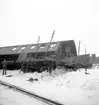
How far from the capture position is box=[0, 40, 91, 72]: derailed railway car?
17047 millimetres

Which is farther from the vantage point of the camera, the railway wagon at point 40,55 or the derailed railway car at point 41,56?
the railway wagon at point 40,55

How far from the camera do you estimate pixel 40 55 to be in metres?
22.3

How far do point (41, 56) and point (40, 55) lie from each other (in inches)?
26.9

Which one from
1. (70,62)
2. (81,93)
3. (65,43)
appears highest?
(65,43)

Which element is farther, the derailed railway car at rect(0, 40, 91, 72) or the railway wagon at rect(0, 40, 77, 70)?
the railway wagon at rect(0, 40, 77, 70)

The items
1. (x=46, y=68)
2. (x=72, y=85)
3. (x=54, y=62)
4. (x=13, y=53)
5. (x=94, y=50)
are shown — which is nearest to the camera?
(x=72, y=85)

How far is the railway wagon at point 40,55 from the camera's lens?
1783 cm

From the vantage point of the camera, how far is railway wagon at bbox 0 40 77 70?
702 inches

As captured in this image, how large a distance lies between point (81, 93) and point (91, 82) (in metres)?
1.62

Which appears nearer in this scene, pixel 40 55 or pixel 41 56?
pixel 41 56

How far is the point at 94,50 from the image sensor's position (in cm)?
10769

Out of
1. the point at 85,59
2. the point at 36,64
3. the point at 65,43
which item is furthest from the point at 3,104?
the point at 65,43

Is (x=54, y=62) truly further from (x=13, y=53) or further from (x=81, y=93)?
(x=13, y=53)

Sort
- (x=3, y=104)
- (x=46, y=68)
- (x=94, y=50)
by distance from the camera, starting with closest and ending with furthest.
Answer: (x=3, y=104) < (x=46, y=68) < (x=94, y=50)
